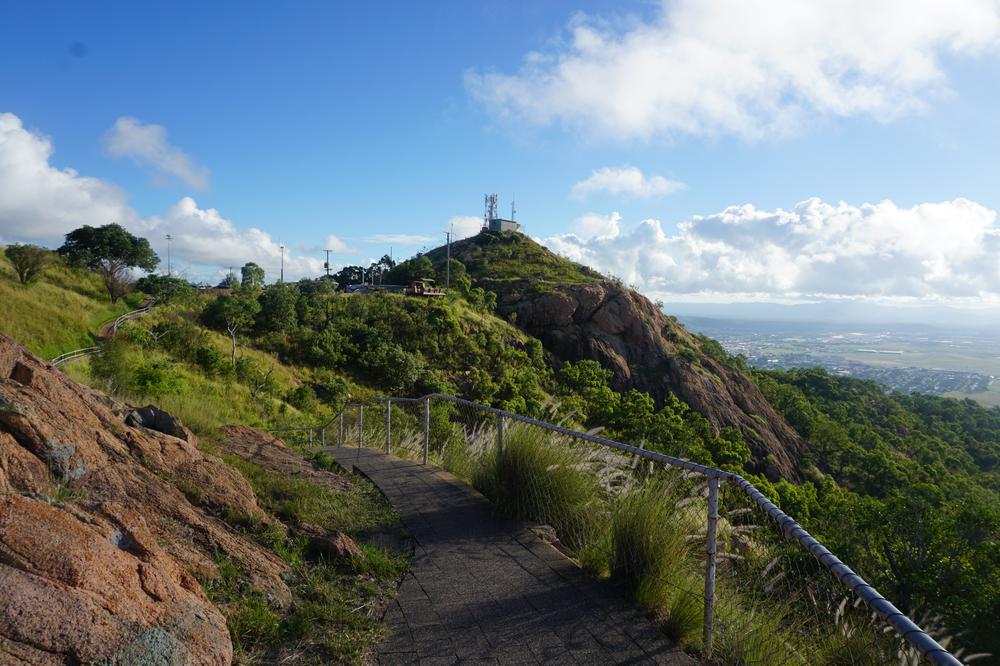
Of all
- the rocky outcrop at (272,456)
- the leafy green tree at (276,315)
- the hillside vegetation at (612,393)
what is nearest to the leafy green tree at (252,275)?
the hillside vegetation at (612,393)

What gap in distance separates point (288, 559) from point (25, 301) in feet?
122

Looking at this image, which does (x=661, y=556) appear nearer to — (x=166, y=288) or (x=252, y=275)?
(x=166, y=288)

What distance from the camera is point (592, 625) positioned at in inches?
139

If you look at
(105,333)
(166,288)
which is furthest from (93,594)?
(166,288)

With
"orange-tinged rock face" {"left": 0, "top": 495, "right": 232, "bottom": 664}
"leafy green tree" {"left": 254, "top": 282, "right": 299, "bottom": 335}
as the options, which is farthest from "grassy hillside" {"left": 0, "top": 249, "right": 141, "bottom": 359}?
"orange-tinged rock face" {"left": 0, "top": 495, "right": 232, "bottom": 664}

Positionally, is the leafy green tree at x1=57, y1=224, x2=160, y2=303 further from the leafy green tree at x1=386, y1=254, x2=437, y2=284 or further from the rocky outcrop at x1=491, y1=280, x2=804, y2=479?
the rocky outcrop at x1=491, y1=280, x2=804, y2=479

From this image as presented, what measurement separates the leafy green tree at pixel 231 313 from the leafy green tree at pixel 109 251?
9.40 meters

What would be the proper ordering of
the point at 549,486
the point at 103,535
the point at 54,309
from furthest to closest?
the point at 54,309
the point at 549,486
the point at 103,535

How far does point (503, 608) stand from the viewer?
12.3ft

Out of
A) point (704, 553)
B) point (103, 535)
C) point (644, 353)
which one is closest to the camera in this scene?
point (103, 535)

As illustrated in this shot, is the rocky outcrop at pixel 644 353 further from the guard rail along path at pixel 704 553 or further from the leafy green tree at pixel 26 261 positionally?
the guard rail along path at pixel 704 553

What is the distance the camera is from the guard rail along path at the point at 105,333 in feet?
83.3

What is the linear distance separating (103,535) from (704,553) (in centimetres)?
356

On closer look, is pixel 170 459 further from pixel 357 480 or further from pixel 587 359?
pixel 587 359
